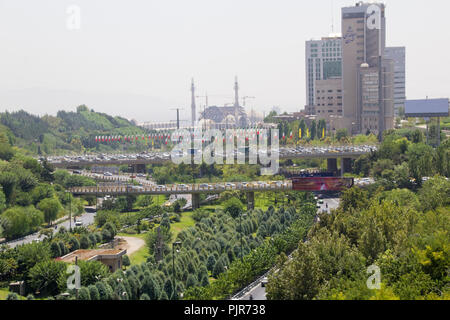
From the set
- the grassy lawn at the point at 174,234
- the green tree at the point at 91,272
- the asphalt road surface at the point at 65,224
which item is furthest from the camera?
the asphalt road surface at the point at 65,224

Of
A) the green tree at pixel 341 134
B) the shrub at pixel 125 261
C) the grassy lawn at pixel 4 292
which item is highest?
the green tree at pixel 341 134

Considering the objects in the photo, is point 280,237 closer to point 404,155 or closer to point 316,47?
point 404,155

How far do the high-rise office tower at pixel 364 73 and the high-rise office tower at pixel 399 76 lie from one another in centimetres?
3796

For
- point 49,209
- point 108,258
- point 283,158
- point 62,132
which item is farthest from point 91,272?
point 62,132

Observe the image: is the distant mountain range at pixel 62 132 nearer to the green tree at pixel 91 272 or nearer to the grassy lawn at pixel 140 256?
the grassy lawn at pixel 140 256

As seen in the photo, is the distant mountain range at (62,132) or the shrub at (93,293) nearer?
the shrub at (93,293)

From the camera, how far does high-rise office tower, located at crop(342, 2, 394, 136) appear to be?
80438mm

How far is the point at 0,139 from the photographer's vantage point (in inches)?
2351

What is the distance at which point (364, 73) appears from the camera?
81.7 meters

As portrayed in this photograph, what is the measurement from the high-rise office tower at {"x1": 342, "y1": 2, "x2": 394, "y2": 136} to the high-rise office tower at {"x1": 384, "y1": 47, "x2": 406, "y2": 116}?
37964 millimetres

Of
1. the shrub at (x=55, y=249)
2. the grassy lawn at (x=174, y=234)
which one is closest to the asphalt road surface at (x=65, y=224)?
the shrub at (x=55, y=249)

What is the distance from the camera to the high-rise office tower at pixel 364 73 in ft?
264
